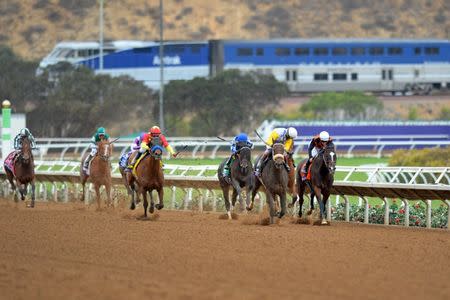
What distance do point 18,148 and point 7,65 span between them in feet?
120

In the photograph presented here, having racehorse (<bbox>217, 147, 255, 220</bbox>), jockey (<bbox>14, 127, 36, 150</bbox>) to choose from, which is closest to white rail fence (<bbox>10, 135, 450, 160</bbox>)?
jockey (<bbox>14, 127, 36, 150</bbox>)

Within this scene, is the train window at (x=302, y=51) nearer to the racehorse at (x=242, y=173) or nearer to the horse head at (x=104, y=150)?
the horse head at (x=104, y=150)

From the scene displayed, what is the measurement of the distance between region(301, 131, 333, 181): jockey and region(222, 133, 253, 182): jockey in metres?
0.84

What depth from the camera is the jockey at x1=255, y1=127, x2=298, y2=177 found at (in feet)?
55.7

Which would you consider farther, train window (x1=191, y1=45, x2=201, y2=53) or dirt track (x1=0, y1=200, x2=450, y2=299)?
train window (x1=191, y1=45, x2=201, y2=53)

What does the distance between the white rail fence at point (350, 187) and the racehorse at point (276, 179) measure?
4.30 feet

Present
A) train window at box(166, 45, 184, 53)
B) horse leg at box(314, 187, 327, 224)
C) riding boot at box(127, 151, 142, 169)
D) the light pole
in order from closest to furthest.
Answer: horse leg at box(314, 187, 327, 224)
riding boot at box(127, 151, 142, 169)
the light pole
train window at box(166, 45, 184, 53)

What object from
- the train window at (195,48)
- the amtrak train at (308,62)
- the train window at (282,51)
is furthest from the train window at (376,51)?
the train window at (195,48)

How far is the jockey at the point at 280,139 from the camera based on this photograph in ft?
55.7

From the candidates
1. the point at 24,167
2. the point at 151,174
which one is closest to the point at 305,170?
the point at 151,174

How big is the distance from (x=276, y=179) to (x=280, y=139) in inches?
20.9

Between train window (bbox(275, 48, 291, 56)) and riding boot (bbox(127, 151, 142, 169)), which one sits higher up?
train window (bbox(275, 48, 291, 56))

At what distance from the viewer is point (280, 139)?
17.0 metres

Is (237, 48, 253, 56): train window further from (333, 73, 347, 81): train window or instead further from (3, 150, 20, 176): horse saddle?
(3, 150, 20, 176): horse saddle
